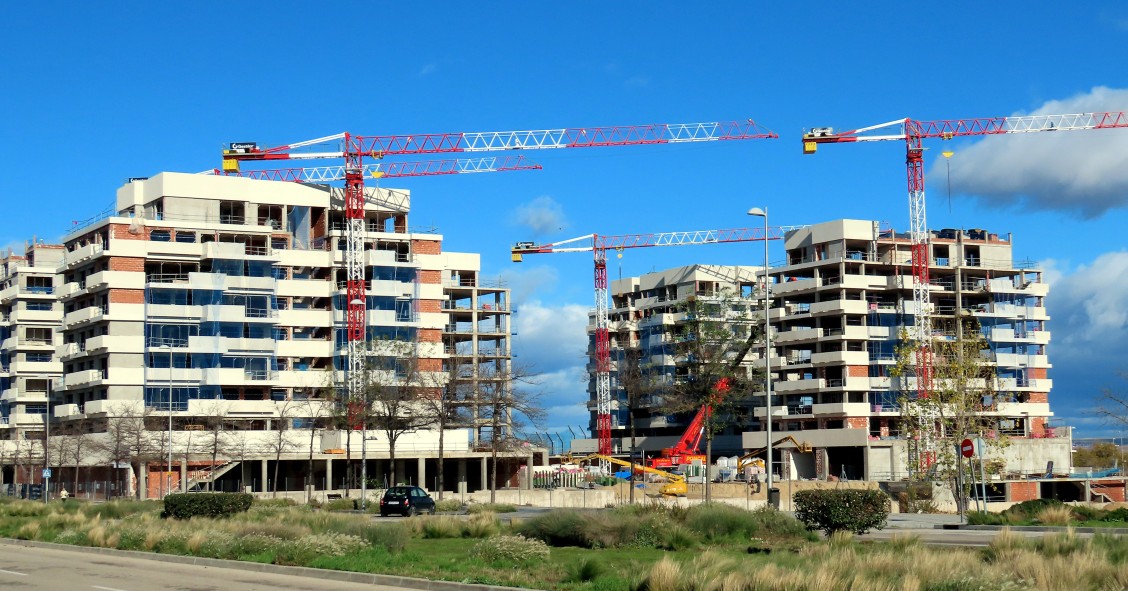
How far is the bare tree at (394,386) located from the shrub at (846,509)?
48924 mm

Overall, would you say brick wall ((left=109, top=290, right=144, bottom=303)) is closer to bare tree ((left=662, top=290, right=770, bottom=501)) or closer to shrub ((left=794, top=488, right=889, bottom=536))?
bare tree ((left=662, top=290, right=770, bottom=501))

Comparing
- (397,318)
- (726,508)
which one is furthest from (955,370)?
(397,318)

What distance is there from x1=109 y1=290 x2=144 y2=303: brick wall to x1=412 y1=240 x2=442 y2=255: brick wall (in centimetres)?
2328

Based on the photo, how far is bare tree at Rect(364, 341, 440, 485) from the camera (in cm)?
8256

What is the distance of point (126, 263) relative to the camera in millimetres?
103188

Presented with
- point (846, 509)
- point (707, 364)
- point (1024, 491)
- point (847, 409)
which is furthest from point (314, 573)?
point (847, 409)

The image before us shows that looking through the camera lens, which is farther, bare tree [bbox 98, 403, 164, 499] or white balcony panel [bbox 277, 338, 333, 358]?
white balcony panel [bbox 277, 338, 333, 358]

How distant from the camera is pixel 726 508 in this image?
3947 centimetres

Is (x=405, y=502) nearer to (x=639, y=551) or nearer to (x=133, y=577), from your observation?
(x=639, y=551)

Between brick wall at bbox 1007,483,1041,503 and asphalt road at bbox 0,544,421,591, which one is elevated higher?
asphalt road at bbox 0,544,421,591

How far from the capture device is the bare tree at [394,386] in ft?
271

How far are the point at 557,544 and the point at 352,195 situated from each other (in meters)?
81.8

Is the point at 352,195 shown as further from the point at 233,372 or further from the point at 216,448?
the point at 216,448

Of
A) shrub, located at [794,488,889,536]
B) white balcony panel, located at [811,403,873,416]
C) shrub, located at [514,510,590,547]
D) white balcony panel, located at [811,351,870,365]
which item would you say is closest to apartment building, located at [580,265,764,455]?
white balcony panel, located at [811,351,870,365]
